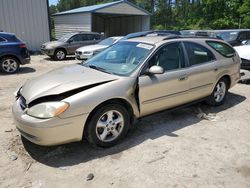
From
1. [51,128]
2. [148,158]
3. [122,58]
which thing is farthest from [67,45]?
[148,158]

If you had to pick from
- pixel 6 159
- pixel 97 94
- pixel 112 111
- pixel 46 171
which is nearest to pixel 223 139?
pixel 112 111

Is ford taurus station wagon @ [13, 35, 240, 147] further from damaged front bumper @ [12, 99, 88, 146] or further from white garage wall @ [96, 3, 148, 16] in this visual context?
white garage wall @ [96, 3, 148, 16]

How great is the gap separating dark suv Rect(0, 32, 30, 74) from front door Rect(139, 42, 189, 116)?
714 cm

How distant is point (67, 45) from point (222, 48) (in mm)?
10297

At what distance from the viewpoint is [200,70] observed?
15.8 feet

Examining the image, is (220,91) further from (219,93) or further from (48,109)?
(48,109)

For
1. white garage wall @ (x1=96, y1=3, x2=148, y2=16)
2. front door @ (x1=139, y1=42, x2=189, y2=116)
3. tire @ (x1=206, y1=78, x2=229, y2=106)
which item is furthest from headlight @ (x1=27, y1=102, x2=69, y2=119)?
white garage wall @ (x1=96, y1=3, x2=148, y2=16)

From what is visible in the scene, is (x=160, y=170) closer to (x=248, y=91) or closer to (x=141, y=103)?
(x=141, y=103)

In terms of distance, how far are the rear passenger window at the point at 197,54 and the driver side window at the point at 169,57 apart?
21cm

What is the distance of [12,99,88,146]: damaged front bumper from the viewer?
3.19m

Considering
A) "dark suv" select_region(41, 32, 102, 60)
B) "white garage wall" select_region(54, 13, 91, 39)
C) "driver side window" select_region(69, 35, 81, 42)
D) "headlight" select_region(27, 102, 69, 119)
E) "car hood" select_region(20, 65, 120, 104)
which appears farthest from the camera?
"white garage wall" select_region(54, 13, 91, 39)

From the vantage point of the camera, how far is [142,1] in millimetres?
57844

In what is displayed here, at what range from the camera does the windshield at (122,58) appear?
162 inches

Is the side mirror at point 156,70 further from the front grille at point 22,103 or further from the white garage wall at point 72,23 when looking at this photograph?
the white garage wall at point 72,23
